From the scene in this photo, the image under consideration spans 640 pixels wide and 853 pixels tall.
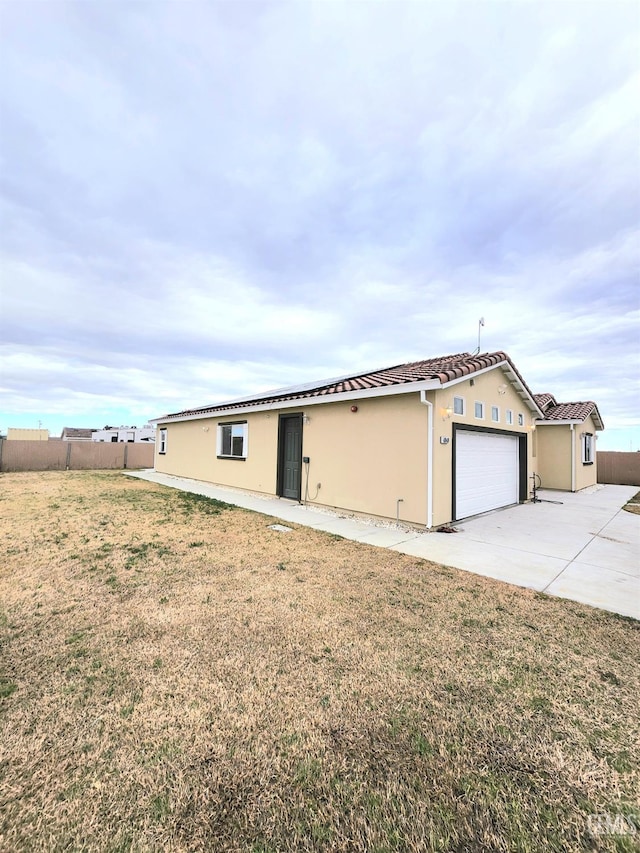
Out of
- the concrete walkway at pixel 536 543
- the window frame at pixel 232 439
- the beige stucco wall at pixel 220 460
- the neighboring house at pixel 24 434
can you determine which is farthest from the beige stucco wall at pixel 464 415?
the neighboring house at pixel 24 434

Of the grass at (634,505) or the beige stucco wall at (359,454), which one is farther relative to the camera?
the grass at (634,505)

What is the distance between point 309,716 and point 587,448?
1819 cm

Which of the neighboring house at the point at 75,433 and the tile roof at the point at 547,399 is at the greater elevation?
the tile roof at the point at 547,399

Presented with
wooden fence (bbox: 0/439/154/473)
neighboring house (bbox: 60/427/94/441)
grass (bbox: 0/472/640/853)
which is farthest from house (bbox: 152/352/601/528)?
neighboring house (bbox: 60/427/94/441)

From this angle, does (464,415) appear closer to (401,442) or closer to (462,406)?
(462,406)

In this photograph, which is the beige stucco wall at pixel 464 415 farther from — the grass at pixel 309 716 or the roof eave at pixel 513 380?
the grass at pixel 309 716

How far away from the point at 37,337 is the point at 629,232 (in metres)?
25.0

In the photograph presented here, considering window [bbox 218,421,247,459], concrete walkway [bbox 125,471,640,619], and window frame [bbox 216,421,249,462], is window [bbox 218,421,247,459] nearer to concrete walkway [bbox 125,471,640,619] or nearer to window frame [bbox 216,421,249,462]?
window frame [bbox 216,421,249,462]

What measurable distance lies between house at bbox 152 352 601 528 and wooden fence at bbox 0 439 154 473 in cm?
1230

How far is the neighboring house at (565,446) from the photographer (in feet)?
46.4

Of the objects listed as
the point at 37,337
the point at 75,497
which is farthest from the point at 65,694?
the point at 37,337

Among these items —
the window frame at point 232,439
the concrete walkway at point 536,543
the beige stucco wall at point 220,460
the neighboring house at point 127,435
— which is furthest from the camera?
the neighboring house at point 127,435

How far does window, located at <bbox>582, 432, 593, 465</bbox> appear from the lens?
49.6ft

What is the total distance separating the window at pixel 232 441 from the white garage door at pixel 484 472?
712 cm
